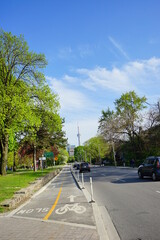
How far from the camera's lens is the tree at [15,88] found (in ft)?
87.2

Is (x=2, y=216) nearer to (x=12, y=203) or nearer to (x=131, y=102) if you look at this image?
(x=12, y=203)

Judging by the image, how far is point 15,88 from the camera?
27.6m

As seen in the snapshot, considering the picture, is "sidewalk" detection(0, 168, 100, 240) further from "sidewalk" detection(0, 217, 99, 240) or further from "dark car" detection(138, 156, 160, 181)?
"dark car" detection(138, 156, 160, 181)

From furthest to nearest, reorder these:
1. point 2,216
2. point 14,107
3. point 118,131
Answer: point 118,131
point 14,107
point 2,216

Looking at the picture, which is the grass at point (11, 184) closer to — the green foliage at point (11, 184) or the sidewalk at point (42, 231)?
the green foliage at point (11, 184)

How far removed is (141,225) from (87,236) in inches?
64.7

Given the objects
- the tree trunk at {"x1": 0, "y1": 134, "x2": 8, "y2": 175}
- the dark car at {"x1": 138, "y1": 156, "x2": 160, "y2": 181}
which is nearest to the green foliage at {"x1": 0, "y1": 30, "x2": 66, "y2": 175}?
the tree trunk at {"x1": 0, "y1": 134, "x2": 8, "y2": 175}

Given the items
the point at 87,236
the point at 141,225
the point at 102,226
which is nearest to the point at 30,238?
the point at 87,236

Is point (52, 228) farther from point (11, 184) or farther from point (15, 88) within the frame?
point (15, 88)

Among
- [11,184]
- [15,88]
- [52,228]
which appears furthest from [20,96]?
[52,228]

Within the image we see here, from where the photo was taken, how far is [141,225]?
6137 millimetres

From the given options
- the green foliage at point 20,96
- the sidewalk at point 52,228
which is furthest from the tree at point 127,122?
the sidewalk at point 52,228

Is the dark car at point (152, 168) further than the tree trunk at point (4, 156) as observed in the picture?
No

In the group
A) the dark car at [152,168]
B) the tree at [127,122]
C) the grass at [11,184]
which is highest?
the tree at [127,122]
